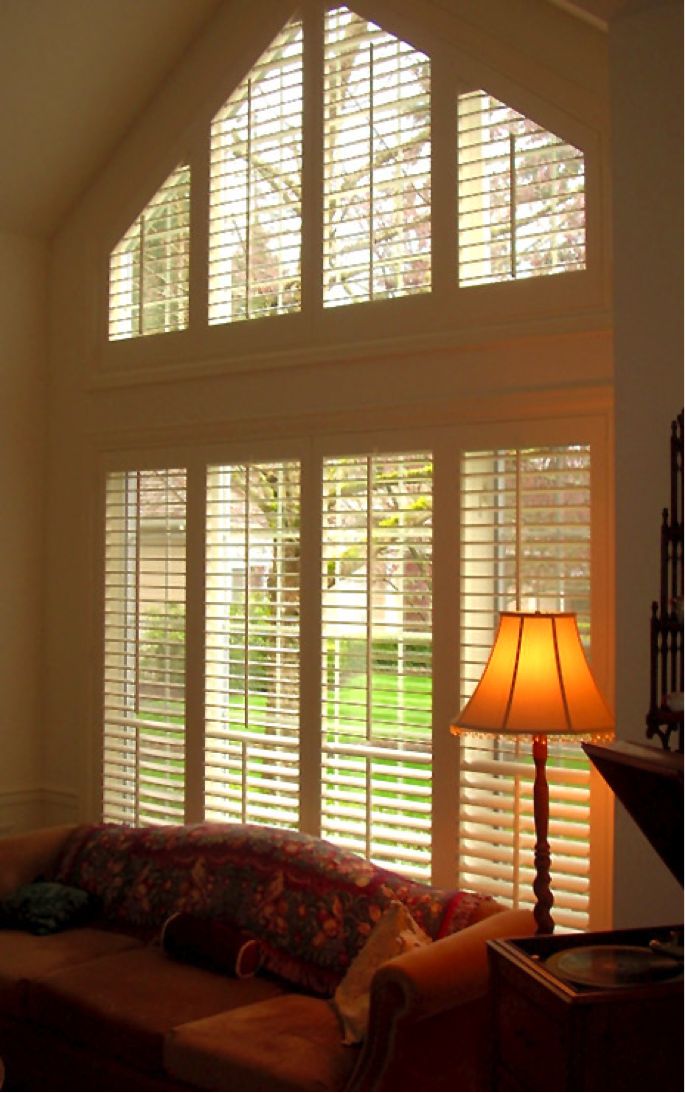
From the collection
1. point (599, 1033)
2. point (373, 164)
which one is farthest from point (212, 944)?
Answer: point (373, 164)

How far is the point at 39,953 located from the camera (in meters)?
3.84

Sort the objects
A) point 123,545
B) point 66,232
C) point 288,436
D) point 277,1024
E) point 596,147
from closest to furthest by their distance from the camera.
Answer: point 277,1024
point 596,147
point 288,436
point 123,545
point 66,232

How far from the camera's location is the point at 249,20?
4426mm

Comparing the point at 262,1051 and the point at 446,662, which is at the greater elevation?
the point at 446,662

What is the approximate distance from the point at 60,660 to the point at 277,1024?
2.26m

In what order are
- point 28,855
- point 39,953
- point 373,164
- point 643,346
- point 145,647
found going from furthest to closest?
1. point 145,647
2. point 28,855
3. point 373,164
4. point 39,953
5. point 643,346

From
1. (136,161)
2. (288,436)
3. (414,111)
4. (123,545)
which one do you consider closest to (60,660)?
(123,545)

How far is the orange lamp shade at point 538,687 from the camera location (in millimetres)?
2889

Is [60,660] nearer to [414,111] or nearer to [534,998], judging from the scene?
[414,111]

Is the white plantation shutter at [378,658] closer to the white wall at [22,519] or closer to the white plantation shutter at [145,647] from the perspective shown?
the white plantation shutter at [145,647]

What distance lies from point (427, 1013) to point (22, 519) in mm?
2965

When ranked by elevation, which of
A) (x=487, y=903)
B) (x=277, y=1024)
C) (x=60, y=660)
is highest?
(x=60, y=660)

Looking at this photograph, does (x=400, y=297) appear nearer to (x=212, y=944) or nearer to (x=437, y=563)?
(x=437, y=563)

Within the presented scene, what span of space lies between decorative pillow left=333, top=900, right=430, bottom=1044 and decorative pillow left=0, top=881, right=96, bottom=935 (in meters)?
1.23
